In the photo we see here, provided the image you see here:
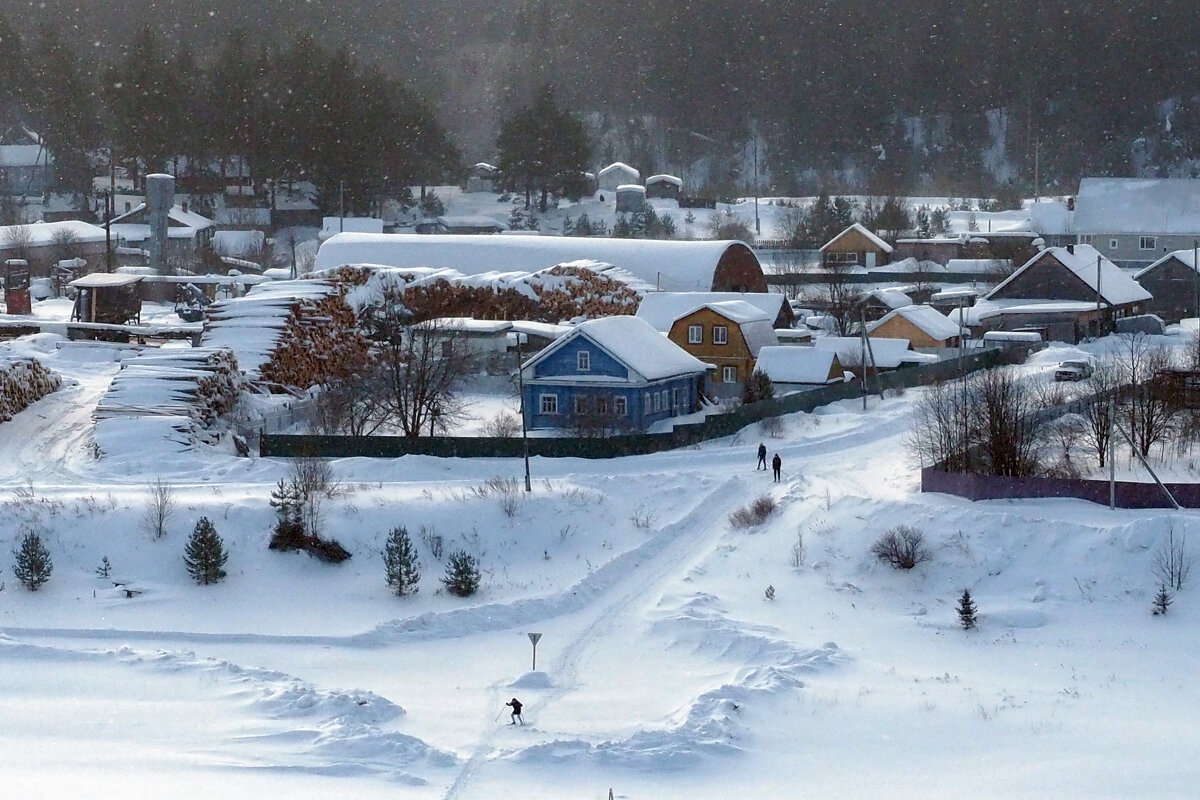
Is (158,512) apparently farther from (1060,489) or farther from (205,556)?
(1060,489)

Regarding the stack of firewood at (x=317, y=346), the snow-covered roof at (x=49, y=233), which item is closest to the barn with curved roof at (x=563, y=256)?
the stack of firewood at (x=317, y=346)

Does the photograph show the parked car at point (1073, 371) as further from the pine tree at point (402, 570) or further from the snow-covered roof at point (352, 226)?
the snow-covered roof at point (352, 226)

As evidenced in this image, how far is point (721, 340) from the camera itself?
35.3m

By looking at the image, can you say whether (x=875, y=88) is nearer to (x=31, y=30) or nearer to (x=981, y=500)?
(x=31, y=30)

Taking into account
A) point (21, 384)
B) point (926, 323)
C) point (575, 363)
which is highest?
point (926, 323)

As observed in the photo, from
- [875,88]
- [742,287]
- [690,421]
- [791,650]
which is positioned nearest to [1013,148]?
[875,88]

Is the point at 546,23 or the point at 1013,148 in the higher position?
the point at 546,23

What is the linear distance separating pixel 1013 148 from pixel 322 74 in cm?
4476

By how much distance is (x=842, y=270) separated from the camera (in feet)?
188

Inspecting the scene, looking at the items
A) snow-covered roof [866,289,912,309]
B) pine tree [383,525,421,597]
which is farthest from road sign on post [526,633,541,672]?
snow-covered roof [866,289,912,309]

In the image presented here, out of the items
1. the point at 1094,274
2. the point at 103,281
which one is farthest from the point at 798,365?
the point at 103,281

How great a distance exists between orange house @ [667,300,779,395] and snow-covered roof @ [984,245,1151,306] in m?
14.4

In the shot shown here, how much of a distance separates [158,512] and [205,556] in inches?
62.1

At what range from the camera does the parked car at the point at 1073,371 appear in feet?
107
